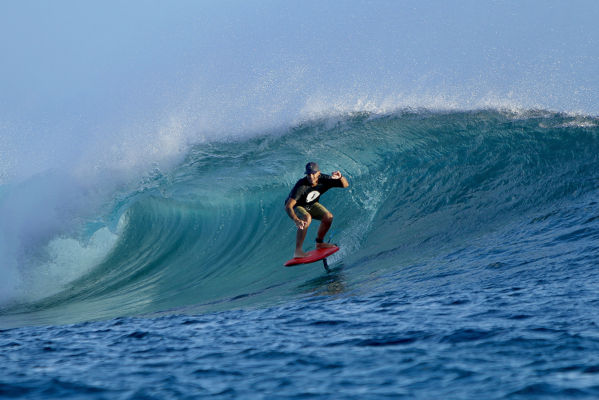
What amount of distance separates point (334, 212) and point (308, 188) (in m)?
2.81

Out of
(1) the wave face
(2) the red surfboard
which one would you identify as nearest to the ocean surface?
(1) the wave face

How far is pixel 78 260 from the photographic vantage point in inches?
443

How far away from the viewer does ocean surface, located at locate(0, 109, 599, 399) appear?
12.1 ft

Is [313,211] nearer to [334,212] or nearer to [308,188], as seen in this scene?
[308,188]

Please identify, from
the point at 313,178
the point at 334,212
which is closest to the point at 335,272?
the point at 313,178

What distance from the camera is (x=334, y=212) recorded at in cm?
1068

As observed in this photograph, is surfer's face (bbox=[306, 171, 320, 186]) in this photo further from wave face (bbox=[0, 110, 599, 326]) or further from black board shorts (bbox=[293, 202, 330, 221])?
wave face (bbox=[0, 110, 599, 326])

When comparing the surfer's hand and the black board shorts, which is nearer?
the surfer's hand

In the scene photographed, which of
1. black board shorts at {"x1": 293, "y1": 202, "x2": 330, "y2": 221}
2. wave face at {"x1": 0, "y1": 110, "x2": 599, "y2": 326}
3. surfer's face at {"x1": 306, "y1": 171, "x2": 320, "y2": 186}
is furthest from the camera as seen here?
wave face at {"x1": 0, "y1": 110, "x2": 599, "y2": 326}

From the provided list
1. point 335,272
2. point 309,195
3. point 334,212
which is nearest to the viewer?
point 309,195

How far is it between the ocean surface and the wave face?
0.13 ft

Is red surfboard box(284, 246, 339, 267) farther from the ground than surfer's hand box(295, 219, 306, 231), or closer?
closer

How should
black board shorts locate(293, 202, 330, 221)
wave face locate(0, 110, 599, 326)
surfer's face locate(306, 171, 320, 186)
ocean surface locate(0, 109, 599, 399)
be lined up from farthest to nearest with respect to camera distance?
wave face locate(0, 110, 599, 326) < black board shorts locate(293, 202, 330, 221) < surfer's face locate(306, 171, 320, 186) < ocean surface locate(0, 109, 599, 399)

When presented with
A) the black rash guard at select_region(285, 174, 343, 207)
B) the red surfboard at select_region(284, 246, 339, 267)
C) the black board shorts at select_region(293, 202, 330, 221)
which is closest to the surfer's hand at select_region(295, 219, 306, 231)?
the black board shorts at select_region(293, 202, 330, 221)
